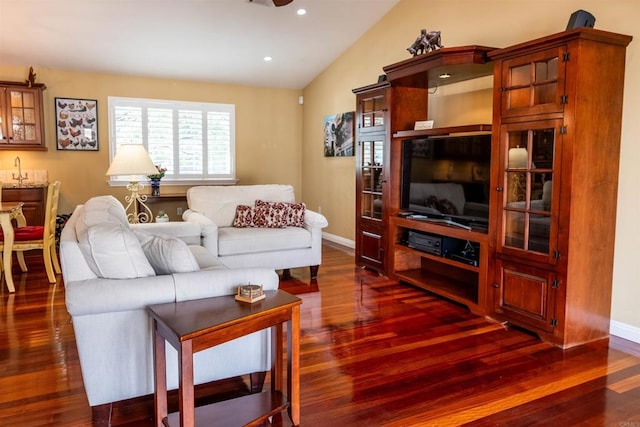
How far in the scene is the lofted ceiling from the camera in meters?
5.08

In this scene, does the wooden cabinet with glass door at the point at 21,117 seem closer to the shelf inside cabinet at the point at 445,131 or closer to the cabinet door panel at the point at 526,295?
the shelf inside cabinet at the point at 445,131

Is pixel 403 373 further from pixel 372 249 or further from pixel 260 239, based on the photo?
pixel 372 249

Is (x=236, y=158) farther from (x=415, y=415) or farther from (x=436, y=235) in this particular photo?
(x=415, y=415)

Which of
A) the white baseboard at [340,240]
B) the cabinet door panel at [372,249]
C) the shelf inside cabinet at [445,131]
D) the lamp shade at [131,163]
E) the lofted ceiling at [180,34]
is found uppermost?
the lofted ceiling at [180,34]

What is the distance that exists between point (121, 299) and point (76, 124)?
5.36 m

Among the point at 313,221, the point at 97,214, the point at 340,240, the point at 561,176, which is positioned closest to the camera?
the point at 97,214

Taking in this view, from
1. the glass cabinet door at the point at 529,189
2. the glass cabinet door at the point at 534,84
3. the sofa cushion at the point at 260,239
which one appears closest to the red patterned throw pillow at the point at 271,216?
the sofa cushion at the point at 260,239

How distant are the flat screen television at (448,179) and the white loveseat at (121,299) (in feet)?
7.56

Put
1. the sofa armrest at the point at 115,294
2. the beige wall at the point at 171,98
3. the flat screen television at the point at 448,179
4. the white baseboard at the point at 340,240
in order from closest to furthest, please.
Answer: the sofa armrest at the point at 115,294
the flat screen television at the point at 448,179
the beige wall at the point at 171,98
the white baseboard at the point at 340,240

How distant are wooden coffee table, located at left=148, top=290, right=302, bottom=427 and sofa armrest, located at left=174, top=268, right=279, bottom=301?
0.16 feet

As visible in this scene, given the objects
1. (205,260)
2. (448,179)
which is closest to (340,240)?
(448,179)

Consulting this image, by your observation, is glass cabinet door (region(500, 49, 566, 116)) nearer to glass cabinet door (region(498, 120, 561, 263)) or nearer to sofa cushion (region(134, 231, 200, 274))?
glass cabinet door (region(498, 120, 561, 263))

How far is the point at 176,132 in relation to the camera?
721cm

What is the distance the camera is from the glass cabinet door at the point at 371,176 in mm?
5051
